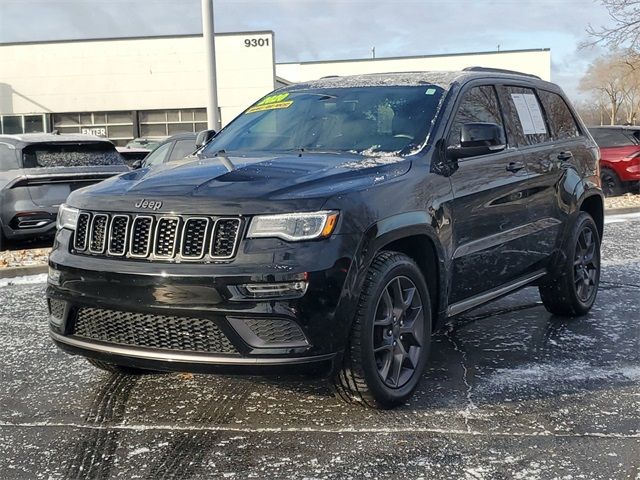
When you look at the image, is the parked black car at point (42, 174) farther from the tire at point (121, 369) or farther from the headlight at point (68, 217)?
the headlight at point (68, 217)

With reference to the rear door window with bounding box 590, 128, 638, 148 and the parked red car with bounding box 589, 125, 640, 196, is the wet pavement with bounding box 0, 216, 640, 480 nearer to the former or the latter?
the parked red car with bounding box 589, 125, 640, 196

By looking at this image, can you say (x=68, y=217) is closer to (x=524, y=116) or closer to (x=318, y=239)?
(x=318, y=239)

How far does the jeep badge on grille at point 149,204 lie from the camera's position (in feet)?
11.3

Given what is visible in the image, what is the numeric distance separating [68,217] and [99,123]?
113 ft

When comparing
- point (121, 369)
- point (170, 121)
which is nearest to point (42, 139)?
point (121, 369)

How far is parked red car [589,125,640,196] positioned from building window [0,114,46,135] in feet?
95.5

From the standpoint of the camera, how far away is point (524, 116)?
17.5 feet

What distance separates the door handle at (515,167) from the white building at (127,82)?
103ft

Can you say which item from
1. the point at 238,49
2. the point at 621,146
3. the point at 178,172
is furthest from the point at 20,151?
the point at 238,49

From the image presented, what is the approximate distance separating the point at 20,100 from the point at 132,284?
118ft

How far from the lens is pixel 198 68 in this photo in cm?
3538

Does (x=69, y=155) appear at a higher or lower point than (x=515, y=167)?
higher

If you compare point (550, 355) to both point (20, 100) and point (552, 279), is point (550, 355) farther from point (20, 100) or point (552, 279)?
point (20, 100)

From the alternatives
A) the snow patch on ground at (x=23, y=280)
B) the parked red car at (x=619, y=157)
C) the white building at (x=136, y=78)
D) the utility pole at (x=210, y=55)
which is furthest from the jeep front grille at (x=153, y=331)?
the white building at (x=136, y=78)
